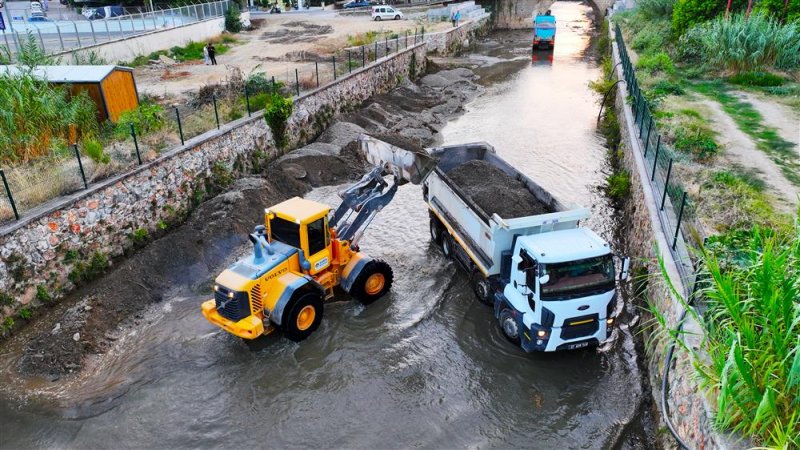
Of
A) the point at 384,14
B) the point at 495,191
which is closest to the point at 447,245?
the point at 495,191

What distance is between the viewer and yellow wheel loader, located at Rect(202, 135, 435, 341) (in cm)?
928

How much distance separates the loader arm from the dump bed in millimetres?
1152

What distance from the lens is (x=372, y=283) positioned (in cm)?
1112

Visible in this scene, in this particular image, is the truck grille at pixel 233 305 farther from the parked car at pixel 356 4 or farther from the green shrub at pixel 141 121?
the parked car at pixel 356 4

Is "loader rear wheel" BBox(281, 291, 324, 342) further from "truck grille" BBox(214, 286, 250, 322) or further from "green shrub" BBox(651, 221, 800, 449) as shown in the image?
"green shrub" BBox(651, 221, 800, 449)

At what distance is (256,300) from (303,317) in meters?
1.02

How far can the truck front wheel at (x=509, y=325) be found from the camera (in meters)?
9.46

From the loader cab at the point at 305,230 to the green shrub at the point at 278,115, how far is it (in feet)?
26.9

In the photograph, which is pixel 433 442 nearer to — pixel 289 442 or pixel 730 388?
pixel 289 442

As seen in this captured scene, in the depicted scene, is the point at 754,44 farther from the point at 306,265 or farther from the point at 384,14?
the point at 384,14

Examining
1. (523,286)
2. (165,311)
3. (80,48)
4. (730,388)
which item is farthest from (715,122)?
(80,48)

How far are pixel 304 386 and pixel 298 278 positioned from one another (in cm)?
190

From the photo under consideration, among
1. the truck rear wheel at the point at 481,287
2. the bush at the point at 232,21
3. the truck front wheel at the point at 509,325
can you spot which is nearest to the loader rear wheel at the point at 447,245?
the truck rear wheel at the point at 481,287

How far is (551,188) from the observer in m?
17.1
